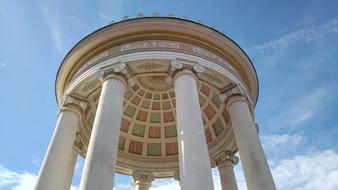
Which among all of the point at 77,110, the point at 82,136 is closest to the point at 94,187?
the point at 77,110

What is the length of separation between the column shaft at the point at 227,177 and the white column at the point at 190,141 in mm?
11808

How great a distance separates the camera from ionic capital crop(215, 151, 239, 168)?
90.4ft

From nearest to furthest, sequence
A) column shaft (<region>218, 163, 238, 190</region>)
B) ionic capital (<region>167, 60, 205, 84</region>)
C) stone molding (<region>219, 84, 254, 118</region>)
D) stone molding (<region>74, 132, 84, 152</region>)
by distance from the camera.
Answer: ionic capital (<region>167, 60, 205, 84</region>) < stone molding (<region>219, 84, 254, 118</region>) < stone molding (<region>74, 132, 84, 152</region>) < column shaft (<region>218, 163, 238, 190</region>)

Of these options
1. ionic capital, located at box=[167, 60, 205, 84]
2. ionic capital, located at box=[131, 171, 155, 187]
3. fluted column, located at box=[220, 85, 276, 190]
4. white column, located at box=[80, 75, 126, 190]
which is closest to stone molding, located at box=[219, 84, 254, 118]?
fluted column, located at box=[220, 85, 276, 190]

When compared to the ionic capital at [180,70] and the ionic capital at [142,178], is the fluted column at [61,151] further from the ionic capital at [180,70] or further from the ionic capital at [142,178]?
the ionic capital at [142,178]

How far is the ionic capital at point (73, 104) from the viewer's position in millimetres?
22044

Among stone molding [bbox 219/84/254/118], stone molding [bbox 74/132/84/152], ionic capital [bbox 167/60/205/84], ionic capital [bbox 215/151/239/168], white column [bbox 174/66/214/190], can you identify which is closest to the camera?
white column [bbox 174/66/214/190]

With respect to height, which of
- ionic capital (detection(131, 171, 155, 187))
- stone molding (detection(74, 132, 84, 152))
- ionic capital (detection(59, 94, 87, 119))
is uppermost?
ionic capital (detection(59, 94, 87, 119))

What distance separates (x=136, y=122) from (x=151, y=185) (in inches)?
290

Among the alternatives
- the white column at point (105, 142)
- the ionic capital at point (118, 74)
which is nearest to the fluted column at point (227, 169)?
the ionic capital at point (118, 74)

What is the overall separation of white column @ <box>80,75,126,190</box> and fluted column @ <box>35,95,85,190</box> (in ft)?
13.5

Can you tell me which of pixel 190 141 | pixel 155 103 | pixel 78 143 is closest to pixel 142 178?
pixel 155 103

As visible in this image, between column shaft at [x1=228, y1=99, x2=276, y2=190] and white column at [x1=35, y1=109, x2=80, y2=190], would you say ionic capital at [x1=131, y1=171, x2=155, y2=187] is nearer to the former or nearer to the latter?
white column at [x1=35, y1=109, x2=80, y2=190]

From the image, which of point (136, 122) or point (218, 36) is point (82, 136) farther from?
point (218, 36)
